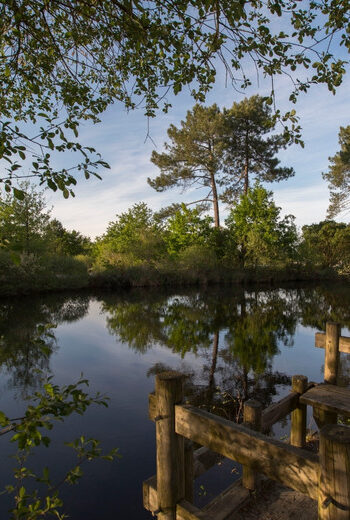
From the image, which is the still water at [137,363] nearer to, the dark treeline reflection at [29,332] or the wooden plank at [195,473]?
the dark treeline reflection at [29,332]

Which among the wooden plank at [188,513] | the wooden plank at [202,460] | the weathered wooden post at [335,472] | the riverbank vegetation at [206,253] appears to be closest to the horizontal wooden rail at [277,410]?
the wooden plank at [202,460]

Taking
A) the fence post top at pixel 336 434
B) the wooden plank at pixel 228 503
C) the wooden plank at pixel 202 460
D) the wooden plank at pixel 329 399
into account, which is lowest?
the wooden plank at pixel 228 503

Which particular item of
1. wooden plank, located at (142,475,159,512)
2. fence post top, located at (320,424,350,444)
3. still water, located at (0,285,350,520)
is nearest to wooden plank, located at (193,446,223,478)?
wooden plank, located at (142,475,159,512)

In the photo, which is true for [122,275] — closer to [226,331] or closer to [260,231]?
[260,231]

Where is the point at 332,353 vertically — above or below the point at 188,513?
above

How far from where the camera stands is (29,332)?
16.0 m

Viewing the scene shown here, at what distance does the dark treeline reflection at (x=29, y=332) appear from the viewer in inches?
399

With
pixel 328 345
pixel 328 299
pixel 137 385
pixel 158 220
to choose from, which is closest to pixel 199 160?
pixel 158 220

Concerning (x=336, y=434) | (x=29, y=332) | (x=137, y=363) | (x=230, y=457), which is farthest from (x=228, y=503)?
(x=29, y=332)

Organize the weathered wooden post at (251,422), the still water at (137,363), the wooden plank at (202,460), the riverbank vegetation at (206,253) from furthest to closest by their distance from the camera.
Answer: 1. the riverbank vegetation at (206,253)
2. the still water at (137,363)
3. the weathered wooden post at (251,422)
4. the wooden plank at (202,460)

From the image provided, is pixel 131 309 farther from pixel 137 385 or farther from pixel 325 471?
pixel 325 471

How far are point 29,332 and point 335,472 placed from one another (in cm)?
1656

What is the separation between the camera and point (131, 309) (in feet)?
78.4

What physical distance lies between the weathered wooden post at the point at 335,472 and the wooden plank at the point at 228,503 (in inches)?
88.7
